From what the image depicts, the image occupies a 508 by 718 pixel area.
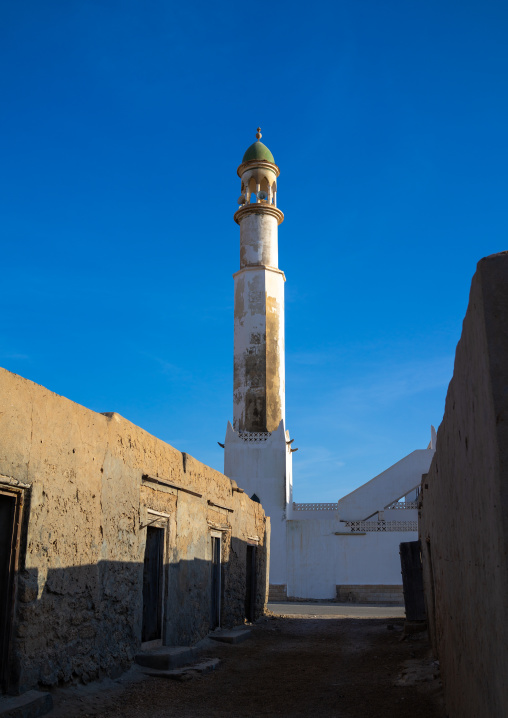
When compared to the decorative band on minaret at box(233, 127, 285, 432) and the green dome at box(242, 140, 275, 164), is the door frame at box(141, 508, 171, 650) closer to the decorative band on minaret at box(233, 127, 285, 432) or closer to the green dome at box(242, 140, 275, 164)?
the decorative band on minaret at box(233, 127, 285, 432)

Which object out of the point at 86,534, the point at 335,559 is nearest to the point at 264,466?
the point at 335,559

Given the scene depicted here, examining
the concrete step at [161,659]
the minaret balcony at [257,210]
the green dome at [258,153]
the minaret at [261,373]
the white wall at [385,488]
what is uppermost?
the green dome at [258,153]

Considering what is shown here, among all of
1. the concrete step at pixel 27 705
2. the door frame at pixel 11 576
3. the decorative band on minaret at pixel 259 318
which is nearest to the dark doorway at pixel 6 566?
the door frame at pixel 11 576

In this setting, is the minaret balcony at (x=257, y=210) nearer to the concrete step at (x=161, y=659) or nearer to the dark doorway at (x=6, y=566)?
the concrete step at (x=161, y=659)

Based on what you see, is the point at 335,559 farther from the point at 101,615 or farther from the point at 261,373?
the point at 101,615

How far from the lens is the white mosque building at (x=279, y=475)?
2138cm

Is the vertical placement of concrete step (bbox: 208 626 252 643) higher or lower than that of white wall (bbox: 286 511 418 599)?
lower

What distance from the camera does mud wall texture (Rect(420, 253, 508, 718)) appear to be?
7.71 feet

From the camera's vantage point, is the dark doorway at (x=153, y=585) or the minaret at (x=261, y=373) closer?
the dark doorway at (x=153, y=585)

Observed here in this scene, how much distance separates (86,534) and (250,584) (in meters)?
7.54

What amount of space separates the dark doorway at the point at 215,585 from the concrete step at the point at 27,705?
525 centimetres

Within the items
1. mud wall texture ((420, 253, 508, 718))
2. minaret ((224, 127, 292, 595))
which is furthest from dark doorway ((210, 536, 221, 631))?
minaret ((224, 127, 292, 595))

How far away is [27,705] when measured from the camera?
14.8 ft

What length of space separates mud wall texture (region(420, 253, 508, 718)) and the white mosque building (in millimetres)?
18022
